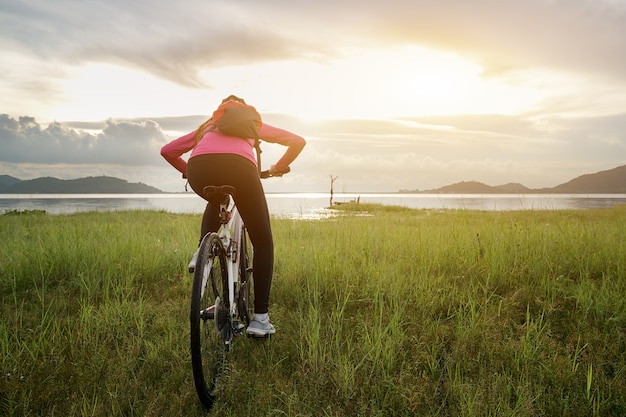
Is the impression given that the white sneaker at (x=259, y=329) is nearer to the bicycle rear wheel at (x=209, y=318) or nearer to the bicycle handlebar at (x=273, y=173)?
the bicycle rear wheel at (x=209, y=318)

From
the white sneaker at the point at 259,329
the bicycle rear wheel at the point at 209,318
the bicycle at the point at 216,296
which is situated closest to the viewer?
the bicycle rear wheel at the point at 209,318

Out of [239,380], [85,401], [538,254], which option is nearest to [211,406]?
[239,380]

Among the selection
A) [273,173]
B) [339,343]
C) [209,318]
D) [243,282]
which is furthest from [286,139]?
[339,343]

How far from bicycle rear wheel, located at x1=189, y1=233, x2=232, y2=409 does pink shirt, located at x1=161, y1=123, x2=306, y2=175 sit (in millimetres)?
654

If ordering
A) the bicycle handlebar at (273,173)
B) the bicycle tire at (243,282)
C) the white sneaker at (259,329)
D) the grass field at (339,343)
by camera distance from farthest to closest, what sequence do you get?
1. the bicycle handlebar at (273,173)
2. the bicycle tire at (243,282)
3. the white sneaker at (259,329)
4. the grass field at (339,343)

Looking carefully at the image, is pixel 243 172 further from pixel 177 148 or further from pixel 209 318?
pixel 209 318

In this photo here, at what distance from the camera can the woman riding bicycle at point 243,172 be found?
2.76 metres

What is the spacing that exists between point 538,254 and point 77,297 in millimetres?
6552

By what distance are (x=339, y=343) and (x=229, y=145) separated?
80.9 inches

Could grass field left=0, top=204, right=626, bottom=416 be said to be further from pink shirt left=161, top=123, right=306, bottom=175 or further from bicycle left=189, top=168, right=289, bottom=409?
pink shirt left=161, top=123, right=306, bottom=175

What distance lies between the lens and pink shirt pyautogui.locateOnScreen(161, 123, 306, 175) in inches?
110

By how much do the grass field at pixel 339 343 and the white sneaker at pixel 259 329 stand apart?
0.82 ft

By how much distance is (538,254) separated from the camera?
19.0 ft

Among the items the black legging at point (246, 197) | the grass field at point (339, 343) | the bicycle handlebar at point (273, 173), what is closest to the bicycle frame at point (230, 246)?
the black legging at point (246, 197)
